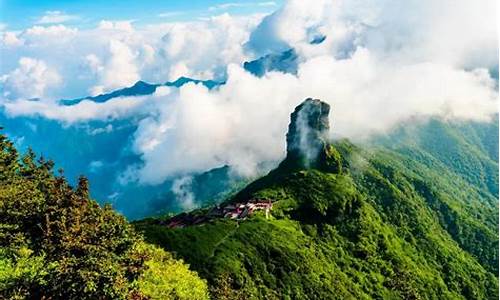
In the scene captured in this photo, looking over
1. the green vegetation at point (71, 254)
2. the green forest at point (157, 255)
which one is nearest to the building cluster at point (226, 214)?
the green forest at point (157, 255)

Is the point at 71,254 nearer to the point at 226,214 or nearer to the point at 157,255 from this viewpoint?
the point at 157,255

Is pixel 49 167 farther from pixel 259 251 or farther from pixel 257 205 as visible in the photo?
pixel 257 205

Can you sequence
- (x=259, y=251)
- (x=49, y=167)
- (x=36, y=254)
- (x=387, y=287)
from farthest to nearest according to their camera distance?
(x=387, y=287) → (x=259, y=251) → (x=49, y=167) → (x=36, y=254)

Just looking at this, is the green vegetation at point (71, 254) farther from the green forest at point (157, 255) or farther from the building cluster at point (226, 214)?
the building cluster at point (226, 214)

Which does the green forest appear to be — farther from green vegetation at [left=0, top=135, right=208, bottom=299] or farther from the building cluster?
the building cluster

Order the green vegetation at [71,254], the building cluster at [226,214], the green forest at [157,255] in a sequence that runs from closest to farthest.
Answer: the green vegetation at [71,254], the green forest at [157,255], the building cluster at [226,214]

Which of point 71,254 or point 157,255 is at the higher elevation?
point 157,255

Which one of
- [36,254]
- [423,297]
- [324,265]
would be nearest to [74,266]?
[36,254]

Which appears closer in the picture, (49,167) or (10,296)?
(10,296)

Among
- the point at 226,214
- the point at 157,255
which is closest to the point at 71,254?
the point at 157,255
